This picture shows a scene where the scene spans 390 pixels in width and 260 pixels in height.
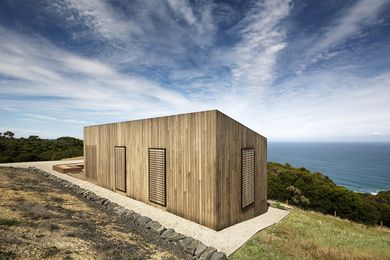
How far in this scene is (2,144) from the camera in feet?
94.7

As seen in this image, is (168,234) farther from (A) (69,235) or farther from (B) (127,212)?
(A) (69,235)

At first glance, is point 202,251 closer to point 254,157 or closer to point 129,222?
point 129,222

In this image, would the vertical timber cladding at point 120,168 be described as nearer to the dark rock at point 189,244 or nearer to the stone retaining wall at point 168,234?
the stone retaining wall at point 168,234

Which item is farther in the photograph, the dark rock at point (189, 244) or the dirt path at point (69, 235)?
the dark rock at point (189, 244)

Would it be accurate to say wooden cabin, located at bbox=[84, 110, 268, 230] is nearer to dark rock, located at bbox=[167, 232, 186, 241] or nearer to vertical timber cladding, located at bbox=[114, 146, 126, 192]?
vertical timber cladding, located at bbox=[114, 146, 126, 192]

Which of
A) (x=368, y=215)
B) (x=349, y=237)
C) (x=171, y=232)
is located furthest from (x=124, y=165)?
(x=368, y=215)

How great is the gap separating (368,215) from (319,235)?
16.7 metres

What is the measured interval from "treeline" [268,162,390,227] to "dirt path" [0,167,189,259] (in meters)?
16.7

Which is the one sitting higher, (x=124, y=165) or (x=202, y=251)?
(x=124, y=165)

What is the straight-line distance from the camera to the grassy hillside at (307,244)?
5.52 meters

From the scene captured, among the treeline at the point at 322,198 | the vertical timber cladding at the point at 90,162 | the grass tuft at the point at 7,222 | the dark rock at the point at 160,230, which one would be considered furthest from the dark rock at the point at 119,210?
the treeline at the point at 322,198

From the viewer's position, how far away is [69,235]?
5410 mm

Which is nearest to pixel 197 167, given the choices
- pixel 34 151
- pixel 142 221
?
pixel 142 221

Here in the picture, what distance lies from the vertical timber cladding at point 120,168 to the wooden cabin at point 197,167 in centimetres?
5
